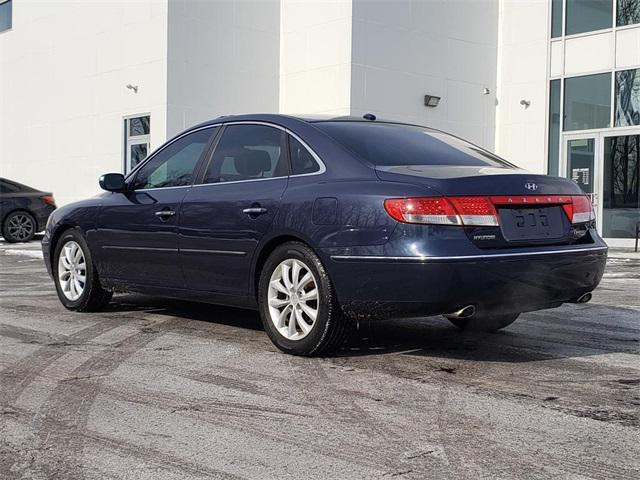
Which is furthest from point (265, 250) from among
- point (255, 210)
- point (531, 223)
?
point (531, 223)

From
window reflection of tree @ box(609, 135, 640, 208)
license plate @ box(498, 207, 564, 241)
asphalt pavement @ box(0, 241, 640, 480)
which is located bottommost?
asphalt pavement @ box(0, 241, 640, 480)

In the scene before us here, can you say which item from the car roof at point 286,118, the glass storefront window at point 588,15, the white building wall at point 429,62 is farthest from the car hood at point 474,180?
the glass storefront window at point 588,15

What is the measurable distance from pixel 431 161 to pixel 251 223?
1.19 metres

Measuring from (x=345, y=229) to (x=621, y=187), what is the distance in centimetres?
1554

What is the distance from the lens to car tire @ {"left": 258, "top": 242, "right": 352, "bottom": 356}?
4.96 meters

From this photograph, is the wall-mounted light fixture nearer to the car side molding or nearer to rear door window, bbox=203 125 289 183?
rear door window, bbox=203 125 289 183

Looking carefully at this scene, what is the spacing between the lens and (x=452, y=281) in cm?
452

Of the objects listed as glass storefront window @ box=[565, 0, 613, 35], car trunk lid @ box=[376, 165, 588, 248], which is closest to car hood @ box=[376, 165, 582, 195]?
car trunk lid @ box=[376, 165, 588, 248]

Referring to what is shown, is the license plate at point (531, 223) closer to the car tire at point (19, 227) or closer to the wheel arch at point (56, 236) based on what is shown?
the wheel arch at point (56, 236)

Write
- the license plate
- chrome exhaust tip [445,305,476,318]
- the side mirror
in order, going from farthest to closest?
the side mirror < the license plate < chrome exhaust tip [445,305,476,318]

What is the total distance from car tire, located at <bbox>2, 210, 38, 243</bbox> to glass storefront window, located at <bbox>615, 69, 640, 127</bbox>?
12.9m

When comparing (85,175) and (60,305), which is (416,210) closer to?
(60,305)

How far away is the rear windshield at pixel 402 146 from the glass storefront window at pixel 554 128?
15.3 meters

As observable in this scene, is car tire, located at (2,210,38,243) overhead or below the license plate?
below
